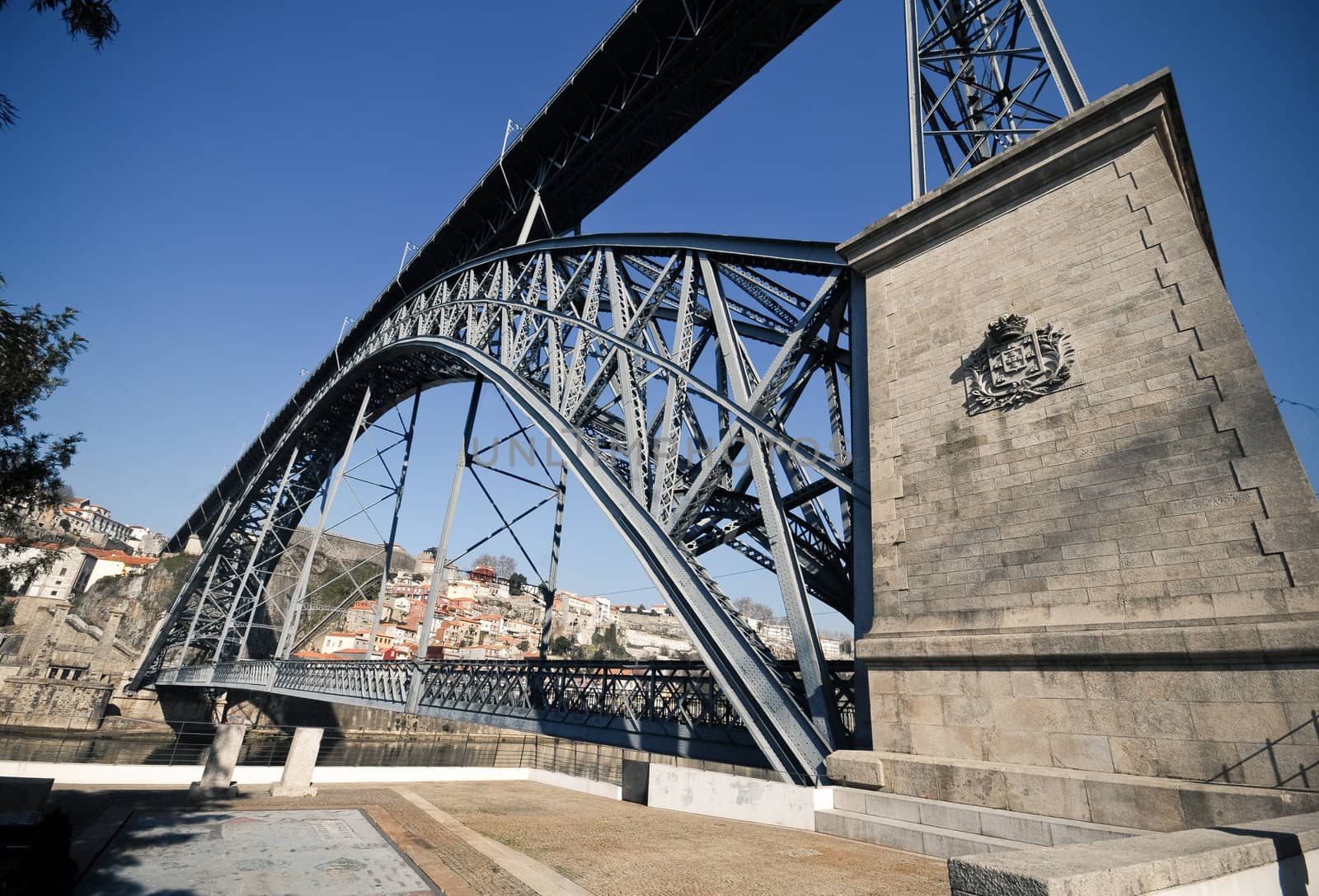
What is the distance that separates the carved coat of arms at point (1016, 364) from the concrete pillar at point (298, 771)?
9.21 metres

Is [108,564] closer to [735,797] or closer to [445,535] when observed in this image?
[445,535]

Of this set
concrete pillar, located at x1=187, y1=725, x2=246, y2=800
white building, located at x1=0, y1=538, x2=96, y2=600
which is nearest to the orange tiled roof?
white building, located at x1=0, y1=538, x2=96, y2=600

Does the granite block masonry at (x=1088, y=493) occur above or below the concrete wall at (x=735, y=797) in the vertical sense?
above

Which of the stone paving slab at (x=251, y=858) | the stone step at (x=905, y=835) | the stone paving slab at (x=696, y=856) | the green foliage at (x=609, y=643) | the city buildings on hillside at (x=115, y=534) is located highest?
the city buildings on hillside at (x=115, y=534)

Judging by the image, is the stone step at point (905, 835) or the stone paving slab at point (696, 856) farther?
the stone step at point (905, 835)

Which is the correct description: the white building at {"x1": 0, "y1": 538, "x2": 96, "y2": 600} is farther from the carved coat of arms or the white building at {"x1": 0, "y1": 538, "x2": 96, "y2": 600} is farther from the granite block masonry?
the carved coat of arms

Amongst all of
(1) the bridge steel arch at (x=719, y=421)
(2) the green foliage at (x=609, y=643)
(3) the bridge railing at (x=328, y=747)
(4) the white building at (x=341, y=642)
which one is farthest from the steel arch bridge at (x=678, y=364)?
(2) the green foliage at (x=609, y=643)

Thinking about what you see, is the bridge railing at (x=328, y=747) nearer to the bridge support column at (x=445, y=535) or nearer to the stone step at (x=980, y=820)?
the bridge support column at (x=445, y=535)

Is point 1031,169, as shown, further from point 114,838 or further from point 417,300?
point 417,300

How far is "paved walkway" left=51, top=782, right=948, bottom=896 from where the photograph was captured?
159 inches

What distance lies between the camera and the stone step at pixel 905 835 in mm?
4738

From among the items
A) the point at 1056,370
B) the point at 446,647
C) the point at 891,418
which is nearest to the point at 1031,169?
the point at 1056,370

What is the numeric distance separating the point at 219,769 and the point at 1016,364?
34.3 ft

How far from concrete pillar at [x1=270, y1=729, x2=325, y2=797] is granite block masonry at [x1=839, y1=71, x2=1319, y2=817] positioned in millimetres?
7369
